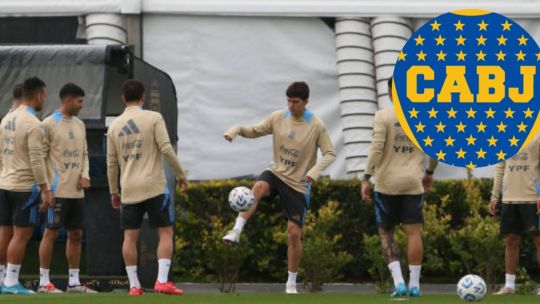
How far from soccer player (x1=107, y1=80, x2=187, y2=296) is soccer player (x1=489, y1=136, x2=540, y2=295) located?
3.39 metres

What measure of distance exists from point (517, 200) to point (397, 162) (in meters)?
1.67

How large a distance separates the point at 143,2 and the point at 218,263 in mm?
4792

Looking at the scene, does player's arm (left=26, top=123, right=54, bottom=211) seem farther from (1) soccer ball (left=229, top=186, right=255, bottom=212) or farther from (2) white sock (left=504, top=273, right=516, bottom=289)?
(2) white sock (left=504, top=273, right=516, bottom=289)

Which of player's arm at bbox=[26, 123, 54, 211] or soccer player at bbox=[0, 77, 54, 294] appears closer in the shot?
player's arm at bbox=[26, 123, 54, 211]

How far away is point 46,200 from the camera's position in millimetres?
12875

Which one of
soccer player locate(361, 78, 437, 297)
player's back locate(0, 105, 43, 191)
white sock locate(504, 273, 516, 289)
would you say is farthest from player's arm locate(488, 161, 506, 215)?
player's back locate(0, 105, 43, 191)

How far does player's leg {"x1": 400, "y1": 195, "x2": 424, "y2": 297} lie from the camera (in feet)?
41.6

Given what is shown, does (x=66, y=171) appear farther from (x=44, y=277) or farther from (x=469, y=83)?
(x=469, y=83)

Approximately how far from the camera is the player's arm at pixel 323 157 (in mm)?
13320

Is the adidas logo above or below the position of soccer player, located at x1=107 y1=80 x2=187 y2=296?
above

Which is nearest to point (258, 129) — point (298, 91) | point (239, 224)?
point (298, 91)

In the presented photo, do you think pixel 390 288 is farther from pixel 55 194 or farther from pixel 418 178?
pixel 55 194

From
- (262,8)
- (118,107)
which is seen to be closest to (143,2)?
(262,8)

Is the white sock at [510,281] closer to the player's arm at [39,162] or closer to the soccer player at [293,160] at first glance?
the soccer player at [293,160]
